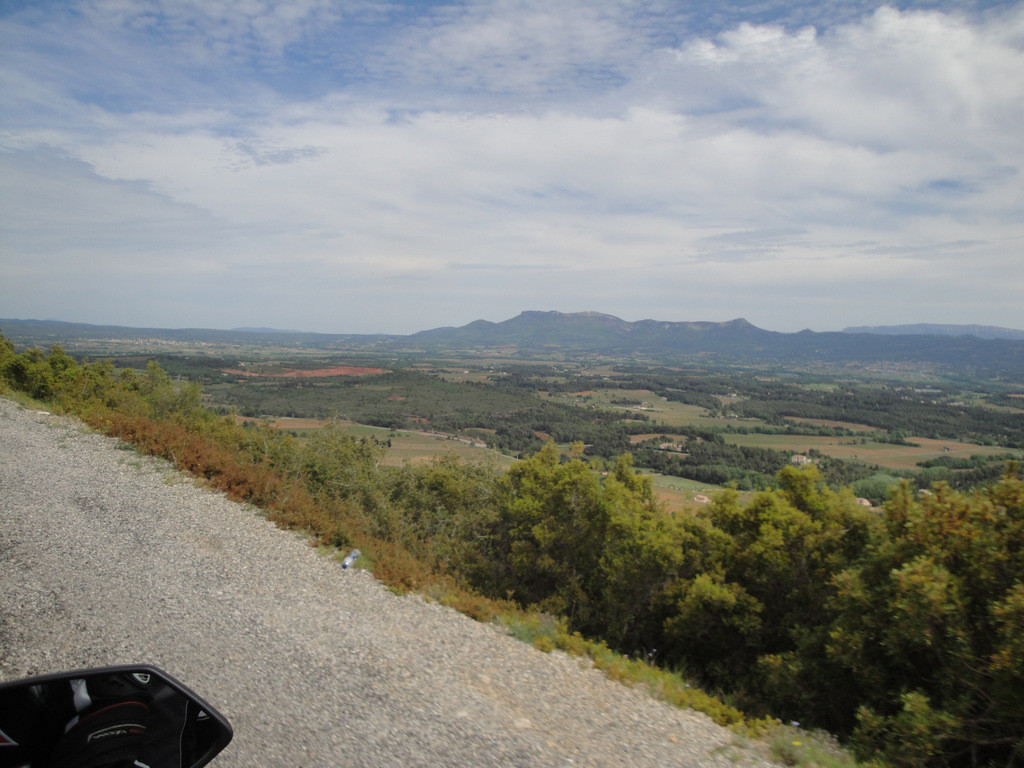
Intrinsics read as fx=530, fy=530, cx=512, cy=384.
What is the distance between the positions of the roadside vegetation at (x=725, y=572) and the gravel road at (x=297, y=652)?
0.85 meters

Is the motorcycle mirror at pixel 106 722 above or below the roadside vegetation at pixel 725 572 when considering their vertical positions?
above

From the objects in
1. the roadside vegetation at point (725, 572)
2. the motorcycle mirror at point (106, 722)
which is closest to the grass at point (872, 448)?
the roadside vegetation at point (725, 572)

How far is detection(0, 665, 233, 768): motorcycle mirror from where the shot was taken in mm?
1764

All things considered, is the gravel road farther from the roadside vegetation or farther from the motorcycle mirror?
the motorcycle mirror

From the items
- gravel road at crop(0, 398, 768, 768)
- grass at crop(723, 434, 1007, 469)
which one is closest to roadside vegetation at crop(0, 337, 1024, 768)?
gravel road at crop(0, 398, 768, 768)

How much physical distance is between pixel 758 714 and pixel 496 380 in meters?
102

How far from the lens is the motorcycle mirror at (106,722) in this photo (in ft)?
5.79

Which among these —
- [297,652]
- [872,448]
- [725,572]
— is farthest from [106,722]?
[872,448]

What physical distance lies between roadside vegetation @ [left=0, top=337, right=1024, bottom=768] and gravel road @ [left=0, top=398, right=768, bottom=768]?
2.80 feet

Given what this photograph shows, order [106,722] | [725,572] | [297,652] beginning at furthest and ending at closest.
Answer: [725,572] < [297,652] < [106,722]

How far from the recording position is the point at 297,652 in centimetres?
524

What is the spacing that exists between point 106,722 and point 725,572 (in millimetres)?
9803

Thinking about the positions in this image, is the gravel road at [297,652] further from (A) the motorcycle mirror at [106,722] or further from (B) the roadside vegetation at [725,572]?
(A) the motorcycle mirror at [106,722]

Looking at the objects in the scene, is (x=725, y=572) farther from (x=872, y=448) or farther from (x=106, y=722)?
(x=872, y=448)
